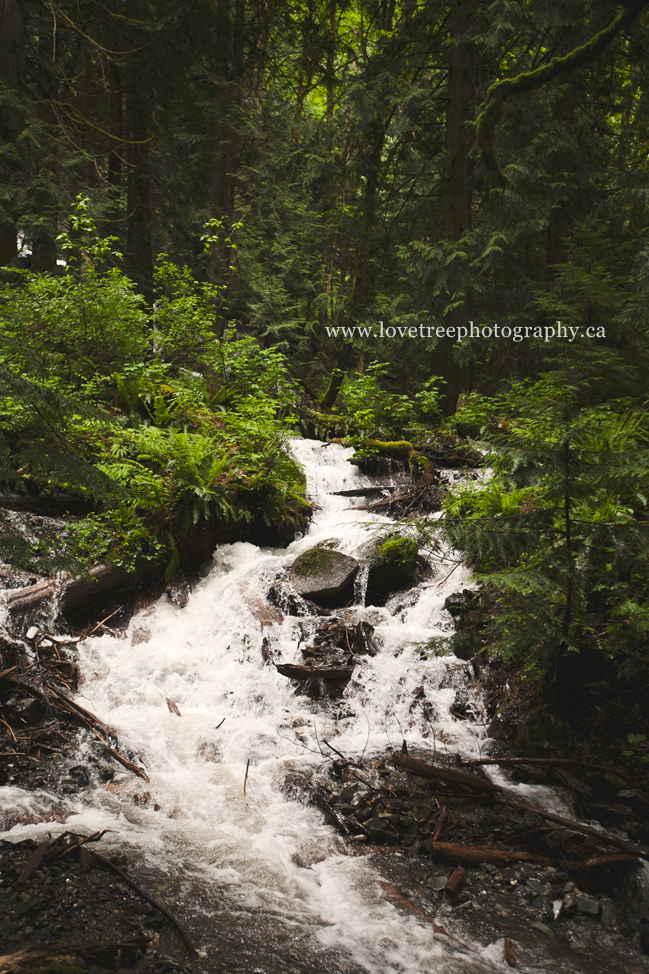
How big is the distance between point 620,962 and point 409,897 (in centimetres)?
111

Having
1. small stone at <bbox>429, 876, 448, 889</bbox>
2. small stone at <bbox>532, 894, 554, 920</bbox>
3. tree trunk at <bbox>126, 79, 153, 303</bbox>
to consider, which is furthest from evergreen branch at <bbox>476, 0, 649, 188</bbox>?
tree trunk at <bbox>126, 79, 153, 303</bbox>

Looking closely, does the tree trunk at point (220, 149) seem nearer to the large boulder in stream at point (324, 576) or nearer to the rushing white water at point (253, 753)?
the large boulder in stream at point (324, 576)

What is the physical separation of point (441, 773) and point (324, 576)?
9.82ft

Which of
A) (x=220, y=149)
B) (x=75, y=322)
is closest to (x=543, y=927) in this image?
(x=75, y=322)

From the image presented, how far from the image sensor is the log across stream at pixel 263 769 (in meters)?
2.80

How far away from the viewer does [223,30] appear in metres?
12.7

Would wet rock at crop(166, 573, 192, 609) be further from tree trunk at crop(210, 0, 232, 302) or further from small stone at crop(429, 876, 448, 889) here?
tree trunk at crop(210, 0, 232, 302)

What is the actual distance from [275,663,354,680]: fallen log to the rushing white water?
121mm

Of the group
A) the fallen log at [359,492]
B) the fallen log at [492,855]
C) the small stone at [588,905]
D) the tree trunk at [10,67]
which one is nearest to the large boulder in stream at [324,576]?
the fallen log at [359,492]

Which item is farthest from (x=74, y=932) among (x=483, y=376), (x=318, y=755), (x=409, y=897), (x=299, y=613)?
(x=483, y=376)

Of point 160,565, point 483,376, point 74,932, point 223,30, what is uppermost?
point 223,30

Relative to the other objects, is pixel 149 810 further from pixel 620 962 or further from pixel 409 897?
pixel 620 962

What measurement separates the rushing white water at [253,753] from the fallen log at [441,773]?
32cm

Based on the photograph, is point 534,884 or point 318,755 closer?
point 534,884
